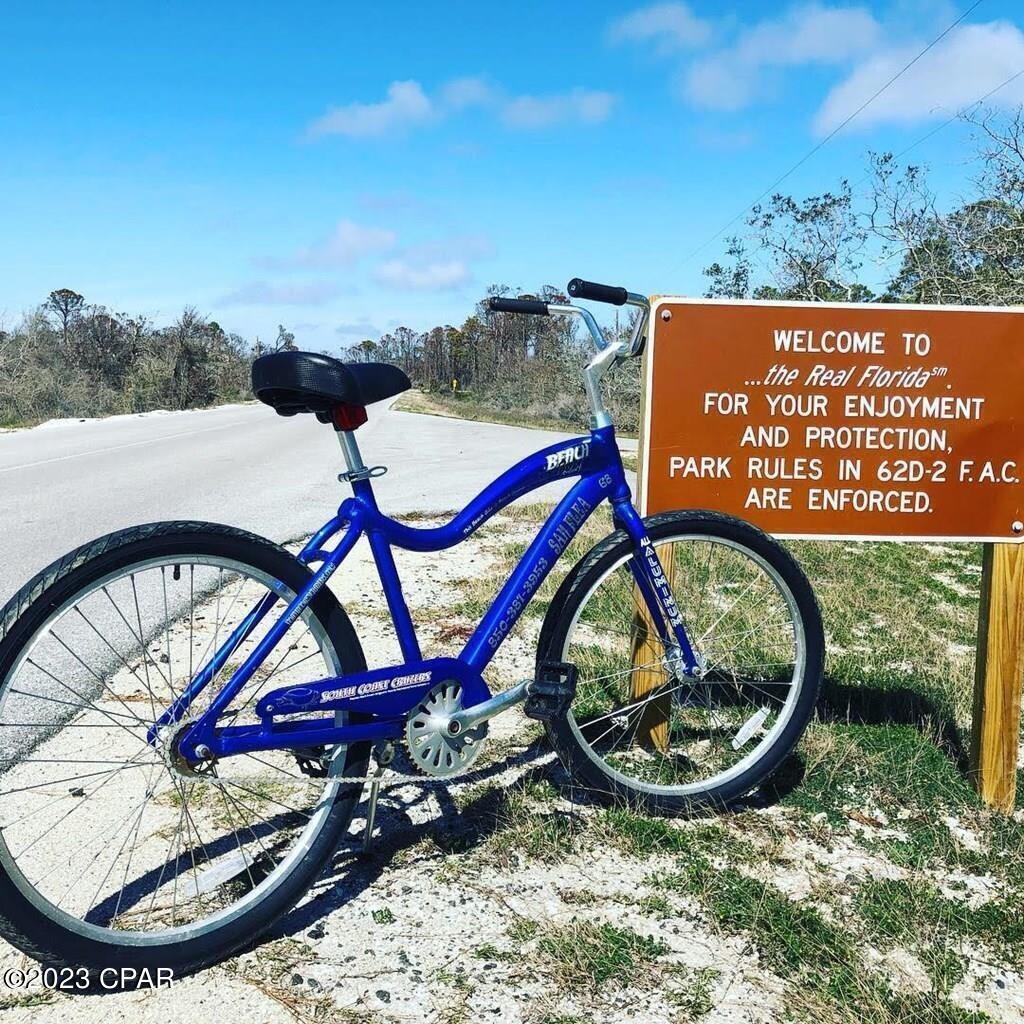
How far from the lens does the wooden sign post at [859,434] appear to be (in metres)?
3.18

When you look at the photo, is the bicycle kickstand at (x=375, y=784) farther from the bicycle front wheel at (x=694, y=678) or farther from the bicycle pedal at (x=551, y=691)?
the bicycle front wheel at (x=694, y=678)

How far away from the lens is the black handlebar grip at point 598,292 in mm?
2801

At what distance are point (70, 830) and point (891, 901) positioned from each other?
238 centimetres

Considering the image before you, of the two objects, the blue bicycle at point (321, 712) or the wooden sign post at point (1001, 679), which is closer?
the blue bicycle at point (321, 712)

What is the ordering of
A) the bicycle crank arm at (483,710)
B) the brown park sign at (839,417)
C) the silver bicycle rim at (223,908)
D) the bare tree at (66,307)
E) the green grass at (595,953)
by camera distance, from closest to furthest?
the silver bicycle rim at (223,908), the green grass at (595,953), the bicycle crank arm at (483,710), the brown park sign at (839,417), the bare tree at (66,307)

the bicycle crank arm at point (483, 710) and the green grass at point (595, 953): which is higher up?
the bicycle crank arm at point (483, 710)

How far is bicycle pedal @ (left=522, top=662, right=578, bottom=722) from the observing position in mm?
2713

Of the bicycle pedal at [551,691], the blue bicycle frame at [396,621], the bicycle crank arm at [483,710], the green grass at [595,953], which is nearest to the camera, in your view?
the green grass at [595,953]

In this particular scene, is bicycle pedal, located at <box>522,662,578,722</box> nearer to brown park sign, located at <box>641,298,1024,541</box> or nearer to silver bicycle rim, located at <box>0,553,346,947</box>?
silver bicycle rim, located at <box>0,553,346,947</box>

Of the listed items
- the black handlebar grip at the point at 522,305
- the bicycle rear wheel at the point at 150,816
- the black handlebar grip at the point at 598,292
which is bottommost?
the bicycle rear wheel at the point at 150,816

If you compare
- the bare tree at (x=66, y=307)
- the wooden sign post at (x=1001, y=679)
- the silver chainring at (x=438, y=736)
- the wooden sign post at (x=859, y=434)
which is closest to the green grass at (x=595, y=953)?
the silver chainring at (x=438, y=736)

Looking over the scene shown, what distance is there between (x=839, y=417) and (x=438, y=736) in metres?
1.83
